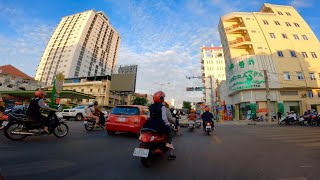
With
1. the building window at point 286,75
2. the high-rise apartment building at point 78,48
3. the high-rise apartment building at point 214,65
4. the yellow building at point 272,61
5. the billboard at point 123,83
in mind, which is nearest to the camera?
the yellow building at point 272,61

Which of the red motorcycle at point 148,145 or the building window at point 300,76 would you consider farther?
the building window at point 300,76

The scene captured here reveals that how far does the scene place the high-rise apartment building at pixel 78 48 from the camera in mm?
95000

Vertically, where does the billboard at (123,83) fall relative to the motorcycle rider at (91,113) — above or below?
above

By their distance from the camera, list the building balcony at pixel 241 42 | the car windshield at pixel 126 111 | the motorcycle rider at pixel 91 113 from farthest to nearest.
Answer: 1. the building balcony at pixel 241 42
2. the motorcycle rider at pixel 91 113
3. the car windshield at pixel 126 111

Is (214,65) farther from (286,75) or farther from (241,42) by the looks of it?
(286,75)

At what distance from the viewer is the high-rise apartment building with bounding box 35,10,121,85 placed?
312 ft

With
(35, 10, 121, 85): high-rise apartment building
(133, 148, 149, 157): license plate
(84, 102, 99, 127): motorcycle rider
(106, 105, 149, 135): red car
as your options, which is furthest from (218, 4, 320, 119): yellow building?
(35, 10, 121, 85): high-rise apartment building

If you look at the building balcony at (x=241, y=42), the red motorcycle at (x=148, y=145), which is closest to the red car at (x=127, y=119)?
the red motorcycle at (x=148, y=145)

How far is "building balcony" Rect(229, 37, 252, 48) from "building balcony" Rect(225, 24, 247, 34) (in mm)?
1446

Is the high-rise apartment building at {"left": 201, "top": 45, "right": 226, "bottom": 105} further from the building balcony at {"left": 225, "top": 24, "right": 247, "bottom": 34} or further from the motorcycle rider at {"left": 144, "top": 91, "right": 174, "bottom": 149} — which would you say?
the motorcycle rider at {"left": 144, "top": 91, "right": 174, "bottom": 149}

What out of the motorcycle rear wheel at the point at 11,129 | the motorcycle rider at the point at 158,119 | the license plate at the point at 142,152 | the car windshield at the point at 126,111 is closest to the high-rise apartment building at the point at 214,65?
the car windshield at the point at 126,111

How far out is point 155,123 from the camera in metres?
4.74

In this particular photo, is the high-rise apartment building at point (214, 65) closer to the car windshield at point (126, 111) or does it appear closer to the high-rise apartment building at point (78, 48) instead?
the high-rise apartment building at point (78, 48)

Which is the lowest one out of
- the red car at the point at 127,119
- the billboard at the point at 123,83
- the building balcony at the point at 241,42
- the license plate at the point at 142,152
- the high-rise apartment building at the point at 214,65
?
the license plate at the point at 142,152
